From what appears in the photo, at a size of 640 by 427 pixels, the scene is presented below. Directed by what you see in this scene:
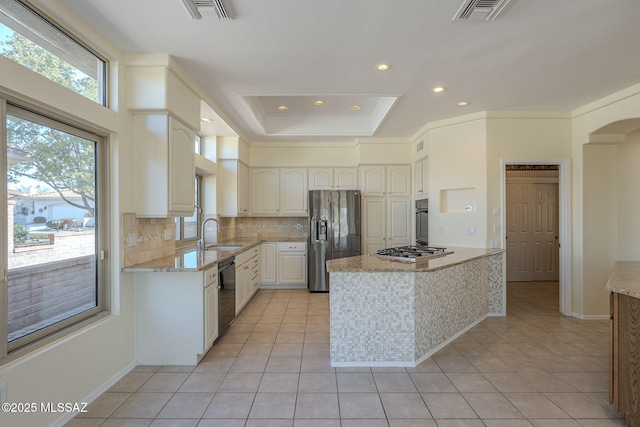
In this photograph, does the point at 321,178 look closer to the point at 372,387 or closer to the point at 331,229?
the point at 331,229

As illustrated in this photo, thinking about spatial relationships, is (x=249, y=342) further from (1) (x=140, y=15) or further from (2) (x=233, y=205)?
(1) (x=140, y=15)

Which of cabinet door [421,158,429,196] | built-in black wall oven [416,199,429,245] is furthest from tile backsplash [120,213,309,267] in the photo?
cabinet door [421,158,429,196]

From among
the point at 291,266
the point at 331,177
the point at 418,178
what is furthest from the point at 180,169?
the point at 418,178

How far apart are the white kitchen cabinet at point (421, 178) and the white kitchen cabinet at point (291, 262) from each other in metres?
2.09

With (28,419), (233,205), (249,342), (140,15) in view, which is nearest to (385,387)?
(249,342)

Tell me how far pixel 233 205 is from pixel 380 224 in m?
2.47

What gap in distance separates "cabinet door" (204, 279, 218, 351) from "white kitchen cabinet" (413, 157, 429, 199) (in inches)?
128

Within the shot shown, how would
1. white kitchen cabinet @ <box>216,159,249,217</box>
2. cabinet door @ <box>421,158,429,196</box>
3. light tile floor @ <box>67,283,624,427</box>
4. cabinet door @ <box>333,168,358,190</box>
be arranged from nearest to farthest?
Answer: light tile floor @ <box>67,283,624,427</box>, cabinet door @ <box>421,158,429,196</box>, white kitchen cabinet @ <box>216,159,249,217</box>, cabinet door @ <box>333,168,358,190</box>

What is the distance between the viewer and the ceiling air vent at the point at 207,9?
6.04 ft

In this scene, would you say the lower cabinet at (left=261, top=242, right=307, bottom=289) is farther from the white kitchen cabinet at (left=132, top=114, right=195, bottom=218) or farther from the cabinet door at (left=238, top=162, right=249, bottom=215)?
the white kitchen cabinet at (left=132, top=114, right=195, bottom=218)

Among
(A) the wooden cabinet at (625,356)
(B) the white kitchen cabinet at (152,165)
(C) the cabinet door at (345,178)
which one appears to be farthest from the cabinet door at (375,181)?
(A) the wooden cabinet at (625,356)

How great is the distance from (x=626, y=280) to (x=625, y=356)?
1.56 ft

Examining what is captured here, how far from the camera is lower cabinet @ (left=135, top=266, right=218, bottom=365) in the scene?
260 centimetres

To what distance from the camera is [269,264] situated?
5203mm
